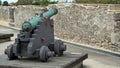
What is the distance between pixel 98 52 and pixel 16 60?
176 inches

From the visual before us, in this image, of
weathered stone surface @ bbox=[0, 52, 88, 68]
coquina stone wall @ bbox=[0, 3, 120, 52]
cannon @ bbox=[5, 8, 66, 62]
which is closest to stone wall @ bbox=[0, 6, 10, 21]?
coquina stone wall @ bbox=[0, 3, 120, 52]

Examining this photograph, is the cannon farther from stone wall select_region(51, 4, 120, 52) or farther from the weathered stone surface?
stone wall select_region(51, 4, 120, 52)

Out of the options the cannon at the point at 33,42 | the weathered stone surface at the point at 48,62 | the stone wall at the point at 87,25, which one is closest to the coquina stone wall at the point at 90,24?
the stone wall at the point at 87,25

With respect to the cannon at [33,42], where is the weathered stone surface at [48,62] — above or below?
below

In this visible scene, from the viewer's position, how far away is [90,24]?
13773 millimetres

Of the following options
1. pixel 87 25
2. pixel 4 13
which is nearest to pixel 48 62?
pixel 87 25

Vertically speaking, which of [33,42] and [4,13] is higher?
[4,13]

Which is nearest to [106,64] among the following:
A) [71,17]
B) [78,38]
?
[78,38]

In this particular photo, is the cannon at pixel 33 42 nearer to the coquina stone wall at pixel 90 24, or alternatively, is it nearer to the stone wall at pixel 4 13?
the coquina stone wall at pixel 90 24

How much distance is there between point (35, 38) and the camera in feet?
25.6

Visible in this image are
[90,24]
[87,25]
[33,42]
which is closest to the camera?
[33,42]

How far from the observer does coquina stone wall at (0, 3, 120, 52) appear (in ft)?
39.2

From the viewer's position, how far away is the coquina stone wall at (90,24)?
1195 centimetres

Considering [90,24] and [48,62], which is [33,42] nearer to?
[48,62]
